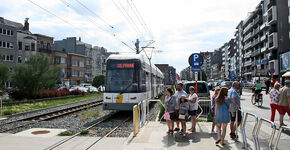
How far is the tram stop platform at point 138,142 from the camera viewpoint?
7180 mm

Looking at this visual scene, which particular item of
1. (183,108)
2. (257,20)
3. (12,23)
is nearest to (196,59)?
(183,108)

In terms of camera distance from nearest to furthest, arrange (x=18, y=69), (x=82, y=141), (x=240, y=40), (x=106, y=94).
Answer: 1. (x=82, y=141)
2. (x=106, y=94)
3. (x=18, y=69)
4. (x=240, y=40)

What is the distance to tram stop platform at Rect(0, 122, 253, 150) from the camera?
7.18 meters

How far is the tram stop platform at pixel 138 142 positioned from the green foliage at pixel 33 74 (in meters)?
22.0

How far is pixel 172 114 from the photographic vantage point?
28.0 feet

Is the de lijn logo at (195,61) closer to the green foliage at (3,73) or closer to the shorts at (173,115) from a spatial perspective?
the shorts at (173,115)

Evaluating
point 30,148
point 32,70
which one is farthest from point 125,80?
point 32,70

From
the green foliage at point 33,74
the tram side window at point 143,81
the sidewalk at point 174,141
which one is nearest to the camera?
the sidewalk at point 174,141

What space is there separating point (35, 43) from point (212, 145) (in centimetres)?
5766

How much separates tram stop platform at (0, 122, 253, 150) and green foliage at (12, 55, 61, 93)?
22.0m

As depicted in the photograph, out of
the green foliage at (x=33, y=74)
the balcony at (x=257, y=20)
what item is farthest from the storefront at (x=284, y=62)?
the green foliage at (x=33, y=74)

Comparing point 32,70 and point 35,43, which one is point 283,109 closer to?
point 32,70

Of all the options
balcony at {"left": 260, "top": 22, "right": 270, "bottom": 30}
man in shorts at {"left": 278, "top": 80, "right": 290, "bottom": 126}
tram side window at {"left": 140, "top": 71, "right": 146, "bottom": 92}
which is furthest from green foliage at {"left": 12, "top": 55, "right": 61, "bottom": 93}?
balcony at {"left": 260, "top": 22, "right": 270, "bottom": 30}

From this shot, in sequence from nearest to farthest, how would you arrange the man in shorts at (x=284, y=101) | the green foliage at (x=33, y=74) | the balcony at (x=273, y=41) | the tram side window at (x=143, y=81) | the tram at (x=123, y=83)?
1. the man in shorts at (x=284, y=101)
2. the tram at (x=123, y=83)
3. the tram side window at (x=143, y=81)
4. the green foliage at (x=33, y=74)
5. the balcony at (x=273, y=41)
